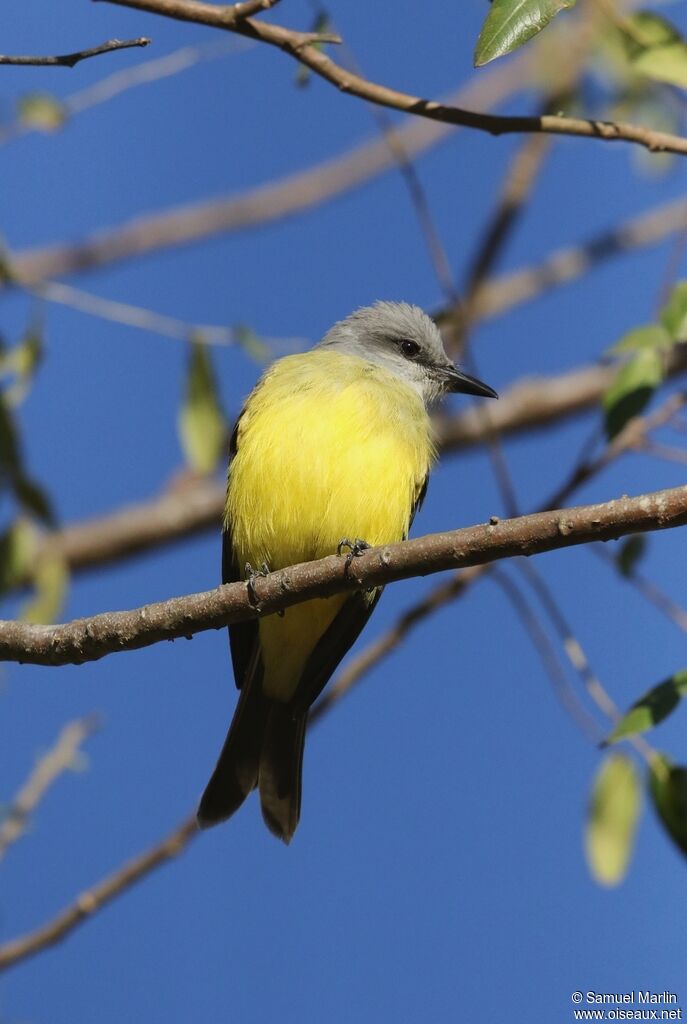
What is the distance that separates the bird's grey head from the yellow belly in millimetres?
502

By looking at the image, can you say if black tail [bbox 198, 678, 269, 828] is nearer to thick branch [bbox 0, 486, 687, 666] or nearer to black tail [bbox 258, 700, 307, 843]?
black tail [bbox 258, 700, 307, 843]

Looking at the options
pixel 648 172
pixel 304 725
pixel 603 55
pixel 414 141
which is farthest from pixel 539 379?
pixel 304 725

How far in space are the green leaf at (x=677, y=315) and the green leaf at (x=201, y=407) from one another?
1761mm

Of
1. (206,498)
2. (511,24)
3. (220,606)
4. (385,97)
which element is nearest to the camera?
(511,24)

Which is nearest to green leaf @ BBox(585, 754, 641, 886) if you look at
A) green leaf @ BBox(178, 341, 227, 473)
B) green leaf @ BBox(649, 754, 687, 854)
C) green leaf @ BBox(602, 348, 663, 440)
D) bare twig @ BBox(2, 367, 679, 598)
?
green leaf @ BBox(649, 754, 687, 854)

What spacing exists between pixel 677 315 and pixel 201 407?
74.4 inches

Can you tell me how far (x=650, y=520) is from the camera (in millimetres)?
2650

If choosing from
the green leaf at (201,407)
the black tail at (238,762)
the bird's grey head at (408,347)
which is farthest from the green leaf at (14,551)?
the bird's grey head at (408,347)

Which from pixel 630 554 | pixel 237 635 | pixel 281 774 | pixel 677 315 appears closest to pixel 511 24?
pixel 677 315

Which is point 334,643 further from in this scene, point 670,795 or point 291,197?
point 291,197

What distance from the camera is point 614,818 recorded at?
4.16m

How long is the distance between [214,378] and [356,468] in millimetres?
1164

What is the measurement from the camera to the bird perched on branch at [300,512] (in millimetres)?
4012

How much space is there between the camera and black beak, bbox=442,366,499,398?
197 inches
